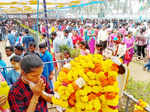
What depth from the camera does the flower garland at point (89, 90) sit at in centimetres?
123

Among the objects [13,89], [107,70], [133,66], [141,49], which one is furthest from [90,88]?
[141,49]

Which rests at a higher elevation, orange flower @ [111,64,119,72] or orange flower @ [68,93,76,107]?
orange flower @ [111,64,119,72]

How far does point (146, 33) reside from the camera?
6.79 m

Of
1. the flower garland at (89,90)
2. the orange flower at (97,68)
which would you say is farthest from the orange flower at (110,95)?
the orange flower at (97,68)

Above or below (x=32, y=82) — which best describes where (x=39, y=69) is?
above

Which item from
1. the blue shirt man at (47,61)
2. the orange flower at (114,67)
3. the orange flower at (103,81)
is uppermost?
the orange flower at (114,67)

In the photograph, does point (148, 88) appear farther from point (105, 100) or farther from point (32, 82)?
point (32, 82)

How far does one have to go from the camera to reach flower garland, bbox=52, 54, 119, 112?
123 cm

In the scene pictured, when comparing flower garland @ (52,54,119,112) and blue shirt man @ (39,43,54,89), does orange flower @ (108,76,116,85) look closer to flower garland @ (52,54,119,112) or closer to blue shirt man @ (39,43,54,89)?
flower garland @ (52,54,119,112)

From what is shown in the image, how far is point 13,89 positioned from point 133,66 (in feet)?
19.6

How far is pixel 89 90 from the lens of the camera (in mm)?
1229

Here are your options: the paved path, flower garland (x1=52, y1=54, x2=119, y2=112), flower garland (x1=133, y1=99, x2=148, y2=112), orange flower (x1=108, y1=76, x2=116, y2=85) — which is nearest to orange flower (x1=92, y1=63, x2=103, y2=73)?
flower garland (x1=52, y1=54, x2=119, y2=112)

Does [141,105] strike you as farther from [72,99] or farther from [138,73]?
[138,73]

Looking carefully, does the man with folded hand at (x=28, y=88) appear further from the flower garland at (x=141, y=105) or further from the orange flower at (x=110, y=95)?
the flower garland at (x=141, y=105)
